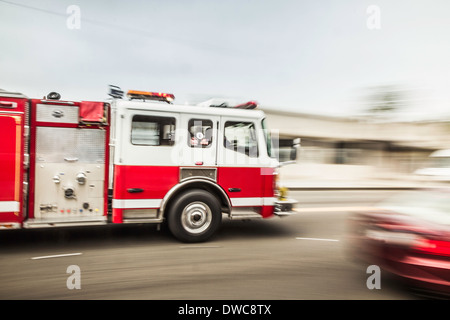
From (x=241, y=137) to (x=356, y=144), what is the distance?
83.0 ft

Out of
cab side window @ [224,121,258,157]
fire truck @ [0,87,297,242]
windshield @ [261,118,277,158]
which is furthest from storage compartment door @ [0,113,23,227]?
windshield @ [261,118,277,158]

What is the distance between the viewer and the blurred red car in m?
3.55

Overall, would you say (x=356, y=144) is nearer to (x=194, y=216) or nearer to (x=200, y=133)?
(x=200, y=133)

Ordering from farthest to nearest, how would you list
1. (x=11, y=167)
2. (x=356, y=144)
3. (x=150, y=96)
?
(x=356, y=144), (x=150, y=96), (x=11, y=167)

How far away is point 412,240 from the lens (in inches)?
145

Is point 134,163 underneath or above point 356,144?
underneath

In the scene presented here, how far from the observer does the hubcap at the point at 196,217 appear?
609cm

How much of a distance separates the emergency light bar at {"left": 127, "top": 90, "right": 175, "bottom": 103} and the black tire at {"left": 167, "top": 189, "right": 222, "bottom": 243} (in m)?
1.71

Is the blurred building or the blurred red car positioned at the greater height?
the blurred building
